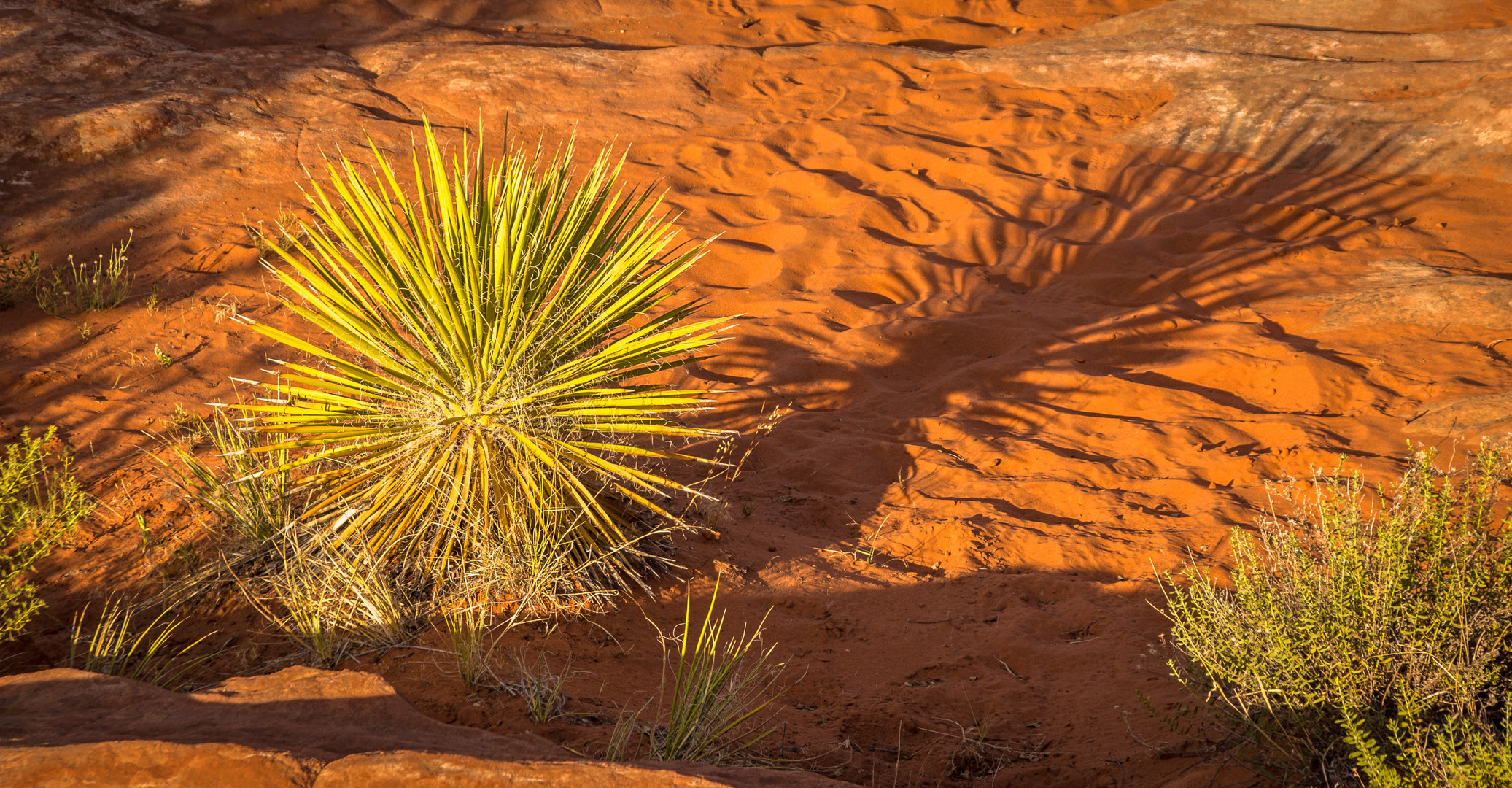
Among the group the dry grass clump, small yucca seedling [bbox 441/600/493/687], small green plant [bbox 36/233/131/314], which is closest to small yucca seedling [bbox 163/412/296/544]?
the dry grass clump

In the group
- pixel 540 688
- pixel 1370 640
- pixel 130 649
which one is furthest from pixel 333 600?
pixel 1370 640

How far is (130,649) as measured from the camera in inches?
100

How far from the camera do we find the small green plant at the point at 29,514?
2498 millimetres

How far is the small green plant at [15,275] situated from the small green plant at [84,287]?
2.1 inches

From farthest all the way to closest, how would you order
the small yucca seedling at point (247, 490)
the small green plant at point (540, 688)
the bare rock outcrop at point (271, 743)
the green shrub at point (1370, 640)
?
the small yucca seedling at point (247, 490)
the small green plant at point (540, 688)
the green shrub at point (1370, 640)
the bare rock outcrop at point (271, 743)

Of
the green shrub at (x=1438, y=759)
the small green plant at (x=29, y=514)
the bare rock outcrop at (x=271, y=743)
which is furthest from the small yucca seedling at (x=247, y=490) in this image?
the green shrub at (x=1438, y=759)

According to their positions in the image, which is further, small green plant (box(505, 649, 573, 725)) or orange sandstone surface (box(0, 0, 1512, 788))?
orange sandstone surface (box(0, 0, 1512, 788))

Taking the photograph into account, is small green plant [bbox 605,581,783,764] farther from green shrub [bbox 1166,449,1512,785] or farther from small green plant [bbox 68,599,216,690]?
small green plant [bbox 68,599,216,690]

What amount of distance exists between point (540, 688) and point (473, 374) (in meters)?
0.98

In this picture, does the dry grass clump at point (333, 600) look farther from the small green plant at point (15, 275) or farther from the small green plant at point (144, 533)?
the small green plant at point (15, 275)

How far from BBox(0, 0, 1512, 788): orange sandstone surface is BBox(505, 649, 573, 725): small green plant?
6 cm

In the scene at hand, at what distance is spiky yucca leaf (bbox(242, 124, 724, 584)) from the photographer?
8.89 ft

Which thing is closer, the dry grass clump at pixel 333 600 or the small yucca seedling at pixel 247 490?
the dry grass clump at pixel 333 600

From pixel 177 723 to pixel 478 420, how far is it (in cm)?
121
